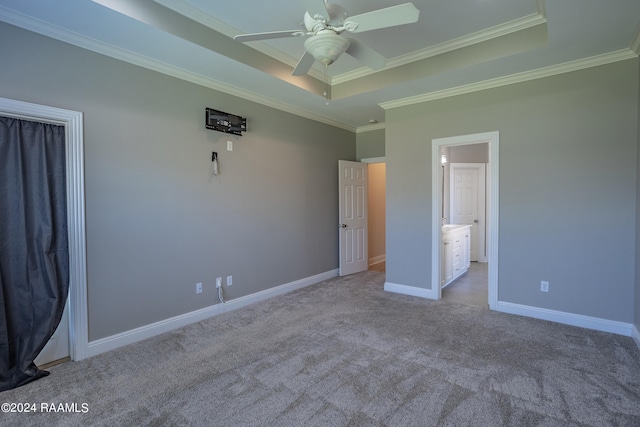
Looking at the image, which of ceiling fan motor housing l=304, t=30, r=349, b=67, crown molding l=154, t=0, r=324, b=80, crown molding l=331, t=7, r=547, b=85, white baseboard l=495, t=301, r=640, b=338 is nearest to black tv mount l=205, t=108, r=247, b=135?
crown molding l=154, t=0, r=324, b=80

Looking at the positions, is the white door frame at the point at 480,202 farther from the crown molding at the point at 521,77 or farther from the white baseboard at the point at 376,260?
the crown molding at the point at 521,77

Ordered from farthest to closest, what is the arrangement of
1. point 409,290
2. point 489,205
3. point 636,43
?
point 409,290
point 489,205
point 636,43

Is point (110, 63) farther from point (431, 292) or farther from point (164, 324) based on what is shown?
point (431, 292)

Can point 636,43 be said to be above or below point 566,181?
above

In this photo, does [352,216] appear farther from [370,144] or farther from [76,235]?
[76,235]

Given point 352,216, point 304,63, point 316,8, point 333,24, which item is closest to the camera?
point 316,8

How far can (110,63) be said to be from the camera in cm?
282

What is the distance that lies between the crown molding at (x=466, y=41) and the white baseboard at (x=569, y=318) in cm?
288

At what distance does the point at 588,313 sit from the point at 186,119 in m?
4.64

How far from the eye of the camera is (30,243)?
2.46 meters

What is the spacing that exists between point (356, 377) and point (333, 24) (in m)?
2.51

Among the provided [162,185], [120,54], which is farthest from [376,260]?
[120,54]

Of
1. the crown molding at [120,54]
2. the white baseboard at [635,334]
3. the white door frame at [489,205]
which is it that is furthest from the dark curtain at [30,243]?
the white baseboard at [635,334]

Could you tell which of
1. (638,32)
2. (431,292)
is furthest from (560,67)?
(431,292)
